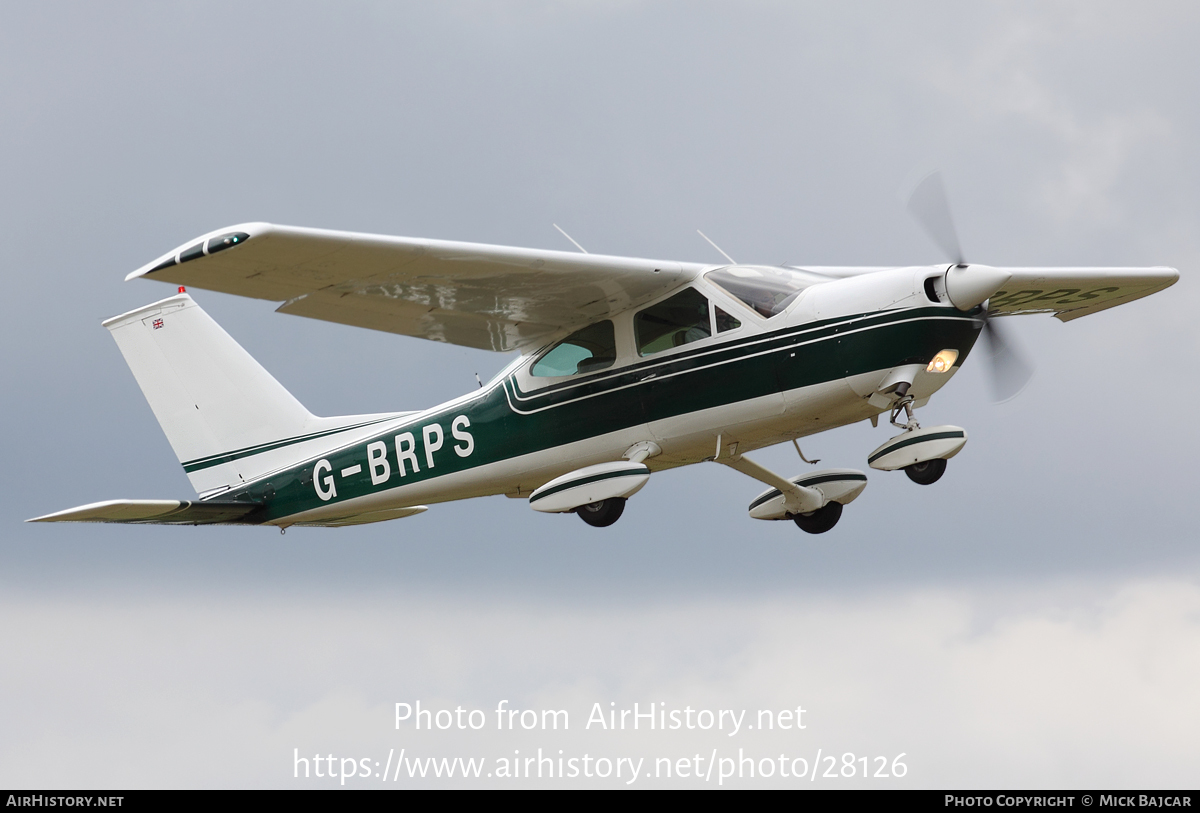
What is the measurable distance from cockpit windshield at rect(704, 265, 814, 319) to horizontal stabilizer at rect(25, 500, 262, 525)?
22.1 ft

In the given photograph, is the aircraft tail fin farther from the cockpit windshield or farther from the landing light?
the landing light

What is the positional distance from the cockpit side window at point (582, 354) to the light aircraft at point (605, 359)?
0.02 m

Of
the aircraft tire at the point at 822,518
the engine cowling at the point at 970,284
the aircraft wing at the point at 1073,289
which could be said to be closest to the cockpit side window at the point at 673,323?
the engine cowling at the point at 970,284

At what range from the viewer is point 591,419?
13.0 meters

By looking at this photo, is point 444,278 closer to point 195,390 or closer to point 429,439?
point 429,439

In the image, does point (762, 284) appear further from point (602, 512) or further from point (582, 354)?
point (602, 512)

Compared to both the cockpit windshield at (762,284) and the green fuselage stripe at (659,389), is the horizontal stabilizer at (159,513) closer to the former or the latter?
the green fuselage stripe at (659,389)

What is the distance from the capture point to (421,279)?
12.0 m

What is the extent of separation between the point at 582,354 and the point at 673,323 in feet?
3.75

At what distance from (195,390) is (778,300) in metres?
8.44

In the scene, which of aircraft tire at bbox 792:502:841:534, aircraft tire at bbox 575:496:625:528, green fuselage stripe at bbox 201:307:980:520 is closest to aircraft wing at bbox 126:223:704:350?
green fuselage stripe at bbox 201:307:980:520

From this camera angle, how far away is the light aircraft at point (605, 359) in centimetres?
1150

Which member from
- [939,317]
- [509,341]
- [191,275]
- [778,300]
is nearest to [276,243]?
[191,275]

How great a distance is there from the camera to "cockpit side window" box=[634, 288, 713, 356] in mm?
12492
